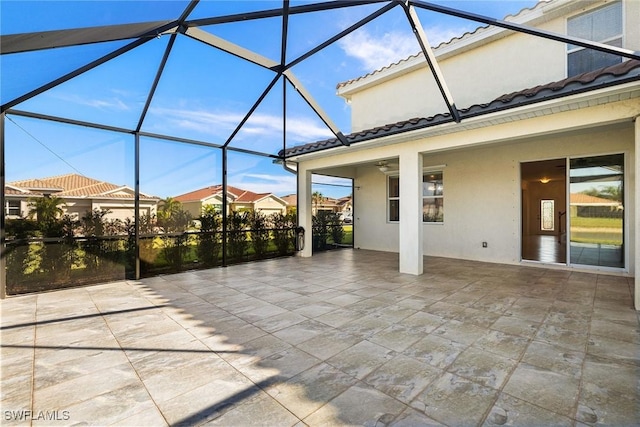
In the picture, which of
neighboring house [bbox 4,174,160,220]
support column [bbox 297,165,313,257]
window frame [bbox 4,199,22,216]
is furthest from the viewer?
support column [bbox 297,165,313,257]

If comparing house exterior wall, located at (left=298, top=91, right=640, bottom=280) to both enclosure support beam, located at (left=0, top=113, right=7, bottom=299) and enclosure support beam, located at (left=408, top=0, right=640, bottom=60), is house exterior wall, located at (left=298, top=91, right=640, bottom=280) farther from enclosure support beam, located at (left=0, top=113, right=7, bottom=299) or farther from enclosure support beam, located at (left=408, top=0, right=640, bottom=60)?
enclosure support beam, located at (left=0, top=113, right=7, bottom=299)

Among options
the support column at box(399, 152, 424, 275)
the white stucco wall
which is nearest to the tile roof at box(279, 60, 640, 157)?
the support column at box(399, 152, 424, 275)

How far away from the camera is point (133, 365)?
8.80 feet

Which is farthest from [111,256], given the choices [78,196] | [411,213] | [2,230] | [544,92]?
[544,92]

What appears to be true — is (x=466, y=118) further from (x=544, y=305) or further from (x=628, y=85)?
(x=544, y=305)

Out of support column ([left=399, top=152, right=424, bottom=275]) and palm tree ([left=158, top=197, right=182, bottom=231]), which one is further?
palm tree ([left=158, top=197, right=182, bottom=231])

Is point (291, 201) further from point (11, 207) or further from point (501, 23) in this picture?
point (501, 23)

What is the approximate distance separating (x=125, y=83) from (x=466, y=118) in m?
5.84

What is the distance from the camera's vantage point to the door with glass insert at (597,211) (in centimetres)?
606

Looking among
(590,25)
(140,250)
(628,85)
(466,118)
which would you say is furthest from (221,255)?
(590,25)

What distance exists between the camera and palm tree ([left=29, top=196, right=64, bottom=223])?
17.6 ft

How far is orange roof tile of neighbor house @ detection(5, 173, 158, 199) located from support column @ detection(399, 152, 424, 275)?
5779mm

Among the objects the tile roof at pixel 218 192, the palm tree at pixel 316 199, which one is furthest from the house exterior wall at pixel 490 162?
the tile roof at pixel 218 192

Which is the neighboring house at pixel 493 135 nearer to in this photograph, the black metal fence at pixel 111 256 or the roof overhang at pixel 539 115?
the roof overhang at pixel 539 115
